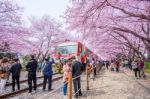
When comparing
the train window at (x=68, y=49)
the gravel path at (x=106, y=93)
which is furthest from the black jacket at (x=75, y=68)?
the train window at (x=68, y=49)

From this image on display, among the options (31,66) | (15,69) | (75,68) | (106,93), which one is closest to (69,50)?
(15,69)

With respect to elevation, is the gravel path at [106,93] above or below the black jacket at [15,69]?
below

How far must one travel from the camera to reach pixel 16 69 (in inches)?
456

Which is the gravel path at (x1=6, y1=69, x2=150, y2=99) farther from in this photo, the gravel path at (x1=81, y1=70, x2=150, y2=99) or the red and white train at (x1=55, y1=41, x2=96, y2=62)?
the red and white train at (x1=55, y1=41, x2=96, y2=62)

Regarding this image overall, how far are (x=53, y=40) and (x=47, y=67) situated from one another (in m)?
26.0

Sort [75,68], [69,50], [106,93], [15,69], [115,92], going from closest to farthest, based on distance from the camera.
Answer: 1. [75,68]
2. [106,93]
3. [115,92]
4. [15,69]
5. [69,50]

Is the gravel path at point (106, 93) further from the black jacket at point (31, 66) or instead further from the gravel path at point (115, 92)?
the black jacket at point (31, 66)

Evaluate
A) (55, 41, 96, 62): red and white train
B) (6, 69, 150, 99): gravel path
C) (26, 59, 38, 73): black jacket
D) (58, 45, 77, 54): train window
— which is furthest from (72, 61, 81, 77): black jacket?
(58, 45, 77, 54): train window

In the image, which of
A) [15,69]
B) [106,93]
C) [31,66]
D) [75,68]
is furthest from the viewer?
[15,69]

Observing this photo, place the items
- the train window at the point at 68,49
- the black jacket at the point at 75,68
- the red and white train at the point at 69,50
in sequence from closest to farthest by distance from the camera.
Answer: the black jacket at the point at 75,68
the red and white train at the point at 69,50
the train window at the point at 68,49

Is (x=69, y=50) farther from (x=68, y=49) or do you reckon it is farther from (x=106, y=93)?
(x=106, y=93)

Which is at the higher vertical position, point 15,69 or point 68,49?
point 68,49

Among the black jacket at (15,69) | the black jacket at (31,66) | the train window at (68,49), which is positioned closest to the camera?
the black jacket at (31,66)

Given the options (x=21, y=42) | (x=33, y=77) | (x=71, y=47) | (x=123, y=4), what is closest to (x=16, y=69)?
(x=33, y=77)
